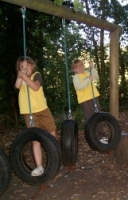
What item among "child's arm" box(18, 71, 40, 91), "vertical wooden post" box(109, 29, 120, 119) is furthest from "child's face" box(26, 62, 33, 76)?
"vertical wooden post" box(109, 29, 120, 119)

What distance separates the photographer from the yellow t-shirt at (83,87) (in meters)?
3.70

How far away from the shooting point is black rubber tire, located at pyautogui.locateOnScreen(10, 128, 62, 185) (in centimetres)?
262

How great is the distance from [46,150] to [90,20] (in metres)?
1.71

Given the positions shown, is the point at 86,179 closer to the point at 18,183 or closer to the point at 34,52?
the point at 18,183

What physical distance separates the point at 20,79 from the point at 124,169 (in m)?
2.01

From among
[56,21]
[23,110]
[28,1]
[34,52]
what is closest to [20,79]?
[23,110]

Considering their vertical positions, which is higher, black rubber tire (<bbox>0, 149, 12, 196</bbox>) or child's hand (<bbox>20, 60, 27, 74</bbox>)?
child's hand (<bbox>20, 60, 27, 74</bbox>)

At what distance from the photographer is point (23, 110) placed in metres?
3.05

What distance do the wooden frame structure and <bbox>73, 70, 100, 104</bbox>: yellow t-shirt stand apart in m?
0.33

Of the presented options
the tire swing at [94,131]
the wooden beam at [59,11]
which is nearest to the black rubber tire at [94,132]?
the tire swing at [94,131]

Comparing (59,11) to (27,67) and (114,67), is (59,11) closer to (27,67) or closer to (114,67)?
(27,67)

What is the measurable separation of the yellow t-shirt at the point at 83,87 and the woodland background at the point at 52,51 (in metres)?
0.40

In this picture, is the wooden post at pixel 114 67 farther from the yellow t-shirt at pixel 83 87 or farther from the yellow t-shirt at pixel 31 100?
the yellow t-shirt at pixel 31 100

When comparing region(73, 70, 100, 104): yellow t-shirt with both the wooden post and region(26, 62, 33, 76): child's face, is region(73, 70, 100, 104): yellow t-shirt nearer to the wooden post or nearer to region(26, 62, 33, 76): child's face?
the wooden post
